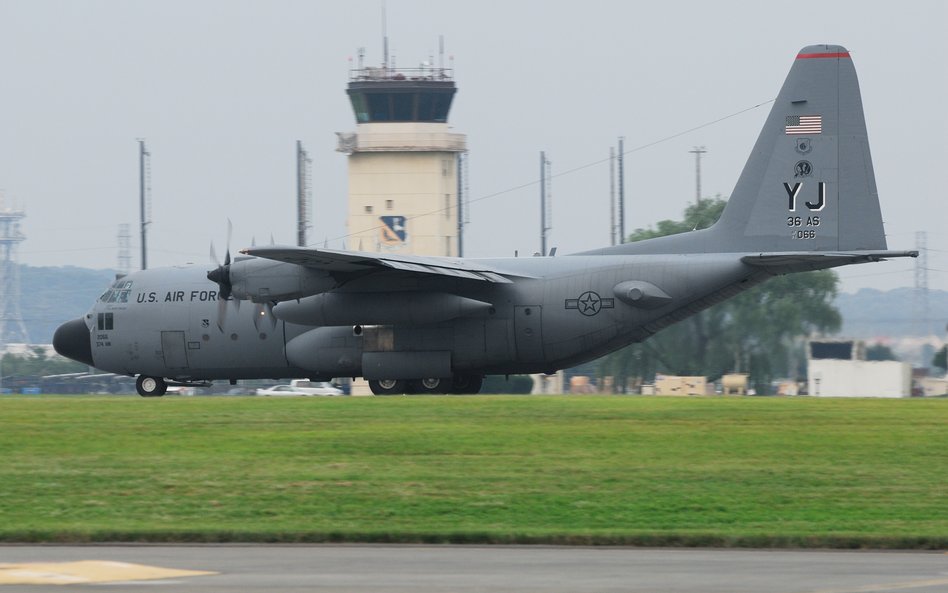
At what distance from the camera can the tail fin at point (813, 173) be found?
3116cm

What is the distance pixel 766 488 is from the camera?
705 inches

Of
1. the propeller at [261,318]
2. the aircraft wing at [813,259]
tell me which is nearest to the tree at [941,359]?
the aircraft wing at [813,259]

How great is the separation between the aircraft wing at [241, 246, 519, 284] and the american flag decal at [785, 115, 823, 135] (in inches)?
280

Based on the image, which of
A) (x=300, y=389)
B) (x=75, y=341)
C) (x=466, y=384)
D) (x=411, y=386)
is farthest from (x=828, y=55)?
(x=300, y=389)

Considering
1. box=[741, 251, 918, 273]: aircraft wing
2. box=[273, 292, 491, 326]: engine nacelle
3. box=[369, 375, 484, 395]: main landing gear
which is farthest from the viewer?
box=[369, 375, 484, 395]: main landing gear

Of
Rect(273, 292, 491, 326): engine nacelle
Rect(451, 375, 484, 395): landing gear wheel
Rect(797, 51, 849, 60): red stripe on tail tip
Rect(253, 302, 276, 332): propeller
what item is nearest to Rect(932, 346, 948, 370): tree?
Rect(797, 51, 849, 60): red stripe on tail tip

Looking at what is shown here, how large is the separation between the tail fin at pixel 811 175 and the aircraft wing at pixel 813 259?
1.54 ft

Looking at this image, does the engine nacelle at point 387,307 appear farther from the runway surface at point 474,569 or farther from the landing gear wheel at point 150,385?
the runway surface at point 474,569

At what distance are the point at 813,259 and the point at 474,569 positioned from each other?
63.9 feet

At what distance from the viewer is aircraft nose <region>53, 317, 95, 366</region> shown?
3622 centimetres

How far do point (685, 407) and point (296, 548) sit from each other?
14.0m

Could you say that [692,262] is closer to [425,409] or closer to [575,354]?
[575,354]

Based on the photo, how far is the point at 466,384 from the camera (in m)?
34.6

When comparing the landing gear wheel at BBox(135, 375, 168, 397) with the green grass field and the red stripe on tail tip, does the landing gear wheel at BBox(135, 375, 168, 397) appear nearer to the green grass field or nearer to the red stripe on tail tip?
the green grass field
